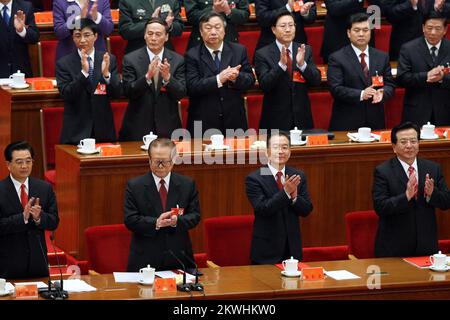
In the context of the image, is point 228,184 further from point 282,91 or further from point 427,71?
point 427,71

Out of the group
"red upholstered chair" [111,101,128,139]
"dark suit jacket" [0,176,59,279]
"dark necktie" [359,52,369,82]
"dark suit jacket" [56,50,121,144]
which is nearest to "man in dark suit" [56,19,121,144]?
"dark suit jacket" [56,50,121,144]

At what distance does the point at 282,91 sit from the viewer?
884cm

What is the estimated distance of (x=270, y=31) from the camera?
973 centimetres

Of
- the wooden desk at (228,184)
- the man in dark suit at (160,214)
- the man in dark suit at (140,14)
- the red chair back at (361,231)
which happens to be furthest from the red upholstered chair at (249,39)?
the man in dark suit at (160,214)

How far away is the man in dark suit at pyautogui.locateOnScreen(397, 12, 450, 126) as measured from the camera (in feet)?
29.5

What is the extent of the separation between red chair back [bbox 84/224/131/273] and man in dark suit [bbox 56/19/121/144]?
1.26 meters

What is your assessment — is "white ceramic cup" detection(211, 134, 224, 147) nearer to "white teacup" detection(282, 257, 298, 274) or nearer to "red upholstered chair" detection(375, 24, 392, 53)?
"white teacup" detection(282, 257, 298, 274)

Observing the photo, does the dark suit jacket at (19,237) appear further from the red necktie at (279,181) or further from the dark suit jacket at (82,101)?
the dark suit jacket at (82,101)

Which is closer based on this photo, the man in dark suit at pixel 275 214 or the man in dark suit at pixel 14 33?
the man in dark suit at pixel 275 214

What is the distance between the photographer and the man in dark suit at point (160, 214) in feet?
23.3

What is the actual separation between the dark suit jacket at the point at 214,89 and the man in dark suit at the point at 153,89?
0.36 ft
